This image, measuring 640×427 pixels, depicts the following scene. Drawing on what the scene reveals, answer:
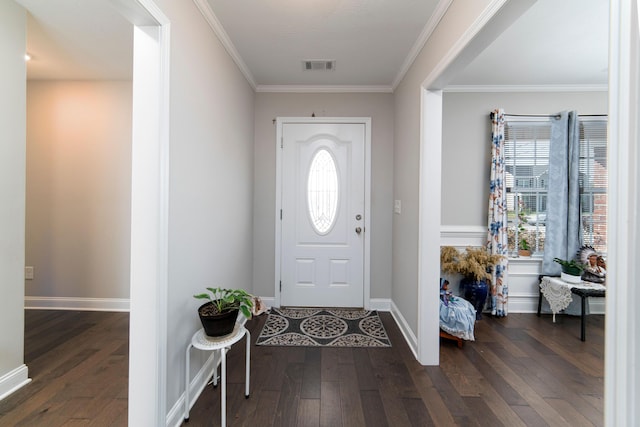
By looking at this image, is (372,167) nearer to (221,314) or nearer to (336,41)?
(336,41)

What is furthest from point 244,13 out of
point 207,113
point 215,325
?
point 215,325

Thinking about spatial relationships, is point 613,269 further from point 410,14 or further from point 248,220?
point 248,220

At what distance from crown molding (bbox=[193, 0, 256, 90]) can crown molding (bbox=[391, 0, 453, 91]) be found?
1518 mm

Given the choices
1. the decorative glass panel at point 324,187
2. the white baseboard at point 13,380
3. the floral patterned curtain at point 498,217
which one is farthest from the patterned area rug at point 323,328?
the white baseboard at point 13,380

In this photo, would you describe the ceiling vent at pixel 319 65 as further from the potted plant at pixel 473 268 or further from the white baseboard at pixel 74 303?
the white baseboard at pixel 74 303

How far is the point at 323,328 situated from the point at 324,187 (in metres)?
1.52

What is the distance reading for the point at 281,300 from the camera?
10.5 ft

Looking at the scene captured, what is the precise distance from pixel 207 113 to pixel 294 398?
78.2 inches

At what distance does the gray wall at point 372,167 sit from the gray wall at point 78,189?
1405mm

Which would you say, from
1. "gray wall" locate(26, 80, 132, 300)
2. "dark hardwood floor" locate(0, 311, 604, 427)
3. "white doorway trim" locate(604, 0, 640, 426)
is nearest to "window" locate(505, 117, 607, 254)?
"dark hardwood floor" locate(0, 311, 604, 427)

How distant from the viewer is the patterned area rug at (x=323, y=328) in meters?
2.46

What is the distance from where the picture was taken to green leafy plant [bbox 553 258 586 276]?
9.22ft

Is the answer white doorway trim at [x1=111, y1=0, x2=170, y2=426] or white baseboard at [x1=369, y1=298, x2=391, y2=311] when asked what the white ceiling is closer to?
white doorway trim at [x1=111, y1=0, x2=170, y2=426]

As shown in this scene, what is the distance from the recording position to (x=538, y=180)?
10.5 feet
